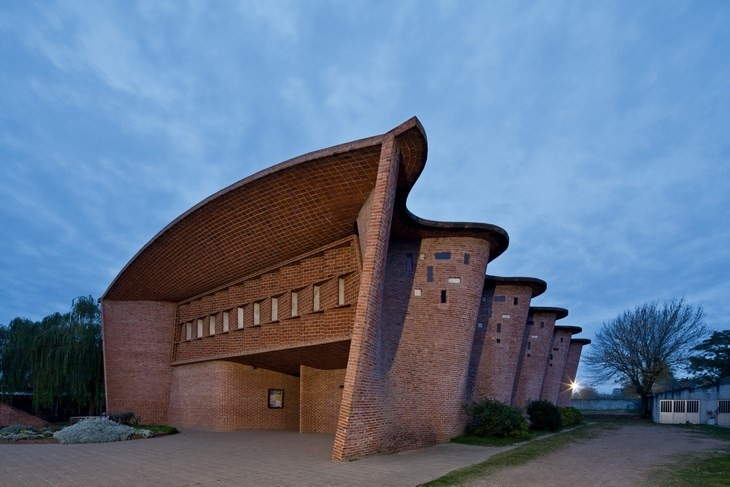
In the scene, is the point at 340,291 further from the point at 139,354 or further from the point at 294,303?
the point at 139,354

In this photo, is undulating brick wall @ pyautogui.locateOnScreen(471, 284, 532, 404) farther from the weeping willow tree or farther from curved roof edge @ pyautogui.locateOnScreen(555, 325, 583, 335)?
the weeping willow tree

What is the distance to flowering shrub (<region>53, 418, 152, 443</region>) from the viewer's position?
17.6 metres

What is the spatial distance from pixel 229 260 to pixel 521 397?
1865cm

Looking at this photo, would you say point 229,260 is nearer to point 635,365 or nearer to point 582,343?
point 582,343

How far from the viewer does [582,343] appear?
4375 cm

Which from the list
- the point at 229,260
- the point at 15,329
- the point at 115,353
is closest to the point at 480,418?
the point at 229,260

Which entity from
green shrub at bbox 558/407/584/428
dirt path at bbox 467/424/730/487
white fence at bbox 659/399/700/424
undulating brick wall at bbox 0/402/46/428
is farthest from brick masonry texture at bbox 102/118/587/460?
white fence at bbox 659/399/700/424

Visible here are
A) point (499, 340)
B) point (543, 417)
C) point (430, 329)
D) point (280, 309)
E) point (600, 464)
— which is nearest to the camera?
point (600, 464)

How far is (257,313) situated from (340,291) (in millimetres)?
5020

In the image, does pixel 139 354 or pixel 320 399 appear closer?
pixel 320 399

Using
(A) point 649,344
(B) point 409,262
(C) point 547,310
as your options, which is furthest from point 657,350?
(B) point 409,262

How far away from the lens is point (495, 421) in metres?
18.5

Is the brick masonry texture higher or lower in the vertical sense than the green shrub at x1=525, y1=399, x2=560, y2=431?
higher

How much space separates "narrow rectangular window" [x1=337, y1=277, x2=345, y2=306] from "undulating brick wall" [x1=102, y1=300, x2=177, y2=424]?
1267 centimetres
